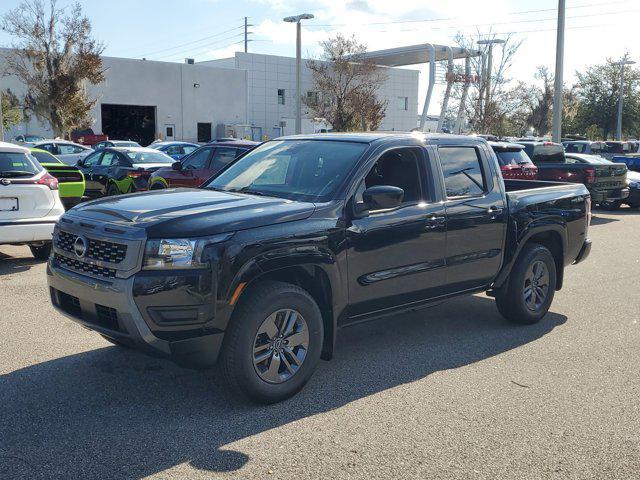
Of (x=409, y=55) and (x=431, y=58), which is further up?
(x=409, y=55)

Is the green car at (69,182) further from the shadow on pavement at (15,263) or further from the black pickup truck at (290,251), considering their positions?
the black pickup truck at (290,251)

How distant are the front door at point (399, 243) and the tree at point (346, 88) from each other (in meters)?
38.1

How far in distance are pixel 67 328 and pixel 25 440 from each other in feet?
7.95

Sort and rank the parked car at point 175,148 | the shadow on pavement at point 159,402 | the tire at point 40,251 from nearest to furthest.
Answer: the shadow on pavement at point 159,402 → the tire at point 40,251 → the parked car at point 175,148

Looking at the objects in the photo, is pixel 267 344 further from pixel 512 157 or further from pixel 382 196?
pixel 512 157

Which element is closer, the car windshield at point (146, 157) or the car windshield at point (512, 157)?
the car windshield at point (512, 157)

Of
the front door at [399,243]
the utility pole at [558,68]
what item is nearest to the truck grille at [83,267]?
the front door at [399,243]

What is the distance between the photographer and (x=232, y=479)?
372cm

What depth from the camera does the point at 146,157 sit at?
16.8m

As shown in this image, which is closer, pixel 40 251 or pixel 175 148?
pixel 40 251

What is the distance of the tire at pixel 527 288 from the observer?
22.0 ft

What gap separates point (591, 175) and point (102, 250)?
14.1 meters

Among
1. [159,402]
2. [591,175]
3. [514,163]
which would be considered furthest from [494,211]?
[591,175]

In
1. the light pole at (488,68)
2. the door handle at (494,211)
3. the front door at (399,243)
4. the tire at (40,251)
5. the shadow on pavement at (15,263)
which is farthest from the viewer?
the light pole at (488,68)
